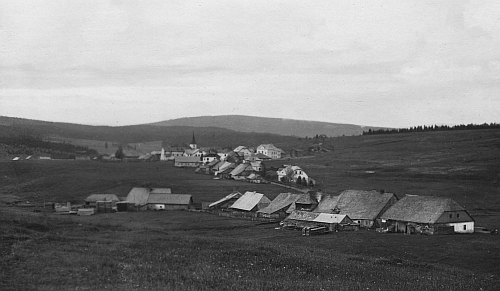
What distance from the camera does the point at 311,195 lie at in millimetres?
62188

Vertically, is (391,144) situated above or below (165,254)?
above

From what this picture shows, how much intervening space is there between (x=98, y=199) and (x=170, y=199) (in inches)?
375

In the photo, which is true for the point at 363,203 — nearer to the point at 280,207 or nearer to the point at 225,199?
the point at 280,207

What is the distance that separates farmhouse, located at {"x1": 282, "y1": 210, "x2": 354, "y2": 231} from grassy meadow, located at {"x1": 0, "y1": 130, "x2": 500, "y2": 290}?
273cm

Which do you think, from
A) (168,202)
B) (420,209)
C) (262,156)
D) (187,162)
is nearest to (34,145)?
(168,202)

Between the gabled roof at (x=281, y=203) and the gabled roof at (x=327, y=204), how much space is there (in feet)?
10.1

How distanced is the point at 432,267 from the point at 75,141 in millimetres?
50769

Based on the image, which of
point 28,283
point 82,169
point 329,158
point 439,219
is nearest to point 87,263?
point 28,283

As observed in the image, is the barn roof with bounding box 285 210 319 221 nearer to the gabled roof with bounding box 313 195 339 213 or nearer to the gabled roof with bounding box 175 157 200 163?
the gabled roof with bounding box 313 195 339 213

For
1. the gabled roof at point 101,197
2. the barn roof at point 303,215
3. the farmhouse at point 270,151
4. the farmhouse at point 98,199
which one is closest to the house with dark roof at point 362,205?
the barn roof at point 303,215

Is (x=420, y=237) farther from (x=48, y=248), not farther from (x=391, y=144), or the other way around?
(x=391, y=144)

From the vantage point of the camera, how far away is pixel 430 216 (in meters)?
49.0

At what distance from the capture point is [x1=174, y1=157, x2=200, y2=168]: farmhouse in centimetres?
11894

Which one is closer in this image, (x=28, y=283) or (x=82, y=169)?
(x=28, y=283)
